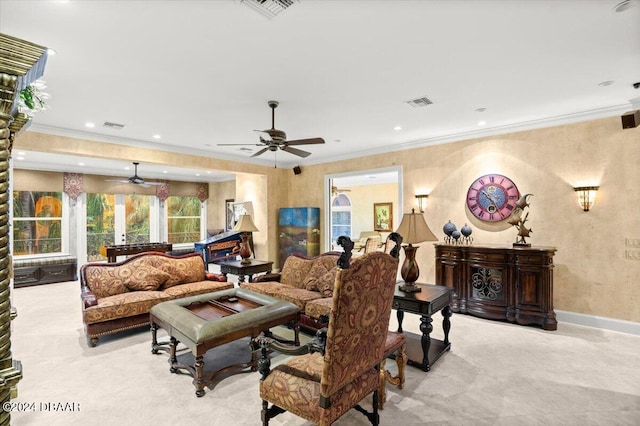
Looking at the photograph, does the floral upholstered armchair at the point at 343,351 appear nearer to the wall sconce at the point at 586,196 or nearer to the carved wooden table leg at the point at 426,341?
the carved wooden table leg at the point at 426,341

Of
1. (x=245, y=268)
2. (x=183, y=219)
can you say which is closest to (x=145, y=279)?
(x=245, y=268)

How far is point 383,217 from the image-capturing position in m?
10.8

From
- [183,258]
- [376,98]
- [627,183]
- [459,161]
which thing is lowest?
[183,258]

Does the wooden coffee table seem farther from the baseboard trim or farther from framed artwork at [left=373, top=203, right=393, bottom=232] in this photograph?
framed artwork at [left=373, top=203, right=393, bottom=232]

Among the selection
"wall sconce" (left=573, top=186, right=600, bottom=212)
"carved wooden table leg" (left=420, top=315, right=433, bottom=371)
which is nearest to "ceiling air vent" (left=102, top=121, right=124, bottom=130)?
"carved wooden table leg" (left=420, top=315, right=433, bottom=371)

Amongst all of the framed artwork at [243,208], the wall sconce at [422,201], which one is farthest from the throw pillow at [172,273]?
the wall sconce at [422,201]

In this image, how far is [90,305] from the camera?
3547 mm

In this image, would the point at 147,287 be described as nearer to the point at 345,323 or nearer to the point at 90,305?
the point at 90,305

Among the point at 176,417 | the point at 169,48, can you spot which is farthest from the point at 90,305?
the point at 169,48

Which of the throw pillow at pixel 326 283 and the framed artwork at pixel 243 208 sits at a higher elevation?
the framed artwork at pixel 243 208

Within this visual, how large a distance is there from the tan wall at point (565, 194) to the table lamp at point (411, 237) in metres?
2.29

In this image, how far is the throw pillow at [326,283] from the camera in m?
3.92

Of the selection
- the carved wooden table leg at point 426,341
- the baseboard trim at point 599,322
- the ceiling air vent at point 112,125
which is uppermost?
the ceiling air vent at point 112,125

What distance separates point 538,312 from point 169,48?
500 centimetres
